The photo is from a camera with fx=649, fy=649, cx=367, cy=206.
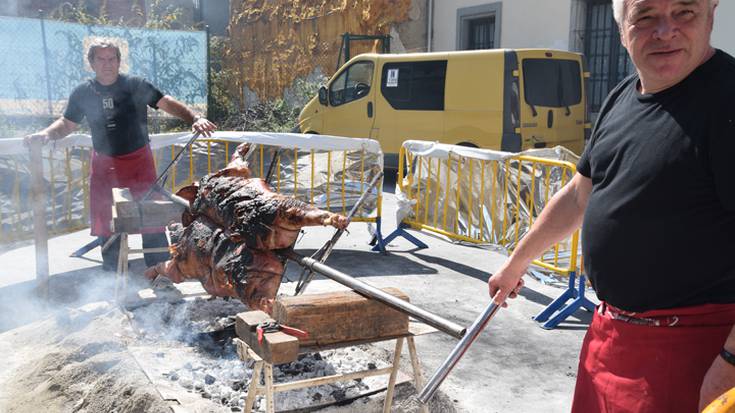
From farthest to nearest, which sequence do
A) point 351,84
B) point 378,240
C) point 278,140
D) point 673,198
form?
point 351,84 → point 378,240 → point 278,140 → point 673,198

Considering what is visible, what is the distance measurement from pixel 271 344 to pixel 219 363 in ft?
5.16

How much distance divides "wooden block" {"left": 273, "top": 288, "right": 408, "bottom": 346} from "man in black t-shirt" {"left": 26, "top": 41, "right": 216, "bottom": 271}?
330 cm

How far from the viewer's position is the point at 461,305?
5902 mm

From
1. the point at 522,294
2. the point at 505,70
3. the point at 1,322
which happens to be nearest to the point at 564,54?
the point at 505,70

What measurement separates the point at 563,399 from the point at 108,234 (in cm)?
456

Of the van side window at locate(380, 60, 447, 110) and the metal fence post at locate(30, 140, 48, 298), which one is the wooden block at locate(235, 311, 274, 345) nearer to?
the metal fence post at locate(30, 140, 48, 298)

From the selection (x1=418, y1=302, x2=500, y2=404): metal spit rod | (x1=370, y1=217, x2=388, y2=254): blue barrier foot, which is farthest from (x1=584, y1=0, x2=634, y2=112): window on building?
(x1=418, y1=302, x2=500, y2=404): metal spit rod

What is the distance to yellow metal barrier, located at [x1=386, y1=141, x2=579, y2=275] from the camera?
244 inches

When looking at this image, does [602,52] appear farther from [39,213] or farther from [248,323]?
[248,323]

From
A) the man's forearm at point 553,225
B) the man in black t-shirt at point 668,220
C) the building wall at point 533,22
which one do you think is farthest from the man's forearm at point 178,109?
the building wall at point 533,22

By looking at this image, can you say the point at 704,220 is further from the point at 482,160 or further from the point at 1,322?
the point at 1,322

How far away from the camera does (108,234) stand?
6.44 meters

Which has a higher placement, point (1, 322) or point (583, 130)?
point (583, 130)

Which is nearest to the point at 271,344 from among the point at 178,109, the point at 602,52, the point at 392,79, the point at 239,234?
the point at 239,234
